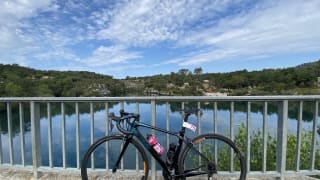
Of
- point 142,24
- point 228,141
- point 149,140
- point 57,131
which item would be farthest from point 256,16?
point 57,131

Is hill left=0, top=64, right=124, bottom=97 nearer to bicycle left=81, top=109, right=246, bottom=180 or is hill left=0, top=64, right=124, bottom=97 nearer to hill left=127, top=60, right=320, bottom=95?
hill left=127, top=60, right=320, bottom=95

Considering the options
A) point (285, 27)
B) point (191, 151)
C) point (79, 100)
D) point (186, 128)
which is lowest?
point (191, 151)

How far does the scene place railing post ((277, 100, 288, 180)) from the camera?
2463mm

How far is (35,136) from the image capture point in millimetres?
2732

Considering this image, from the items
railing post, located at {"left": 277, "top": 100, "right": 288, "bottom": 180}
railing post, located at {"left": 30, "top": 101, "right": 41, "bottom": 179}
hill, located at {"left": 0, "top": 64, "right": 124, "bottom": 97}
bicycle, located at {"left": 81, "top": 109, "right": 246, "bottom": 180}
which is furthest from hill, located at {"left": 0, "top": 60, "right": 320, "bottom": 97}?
bicycle, located at {"left": 81, "top": 109, "right": 246, "bottom": 180}

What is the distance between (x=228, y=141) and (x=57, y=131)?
656 inches

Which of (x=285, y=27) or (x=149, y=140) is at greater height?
(x=285, y=27)

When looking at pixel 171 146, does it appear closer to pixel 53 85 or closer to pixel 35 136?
pixel 35 136

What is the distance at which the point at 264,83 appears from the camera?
1151 centimetres

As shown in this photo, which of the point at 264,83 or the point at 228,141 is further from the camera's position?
the point at 264,83

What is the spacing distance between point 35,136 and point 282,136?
2843 millimetres

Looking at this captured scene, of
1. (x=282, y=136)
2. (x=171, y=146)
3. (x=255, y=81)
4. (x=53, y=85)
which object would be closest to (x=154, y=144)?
(x=171, y=146)

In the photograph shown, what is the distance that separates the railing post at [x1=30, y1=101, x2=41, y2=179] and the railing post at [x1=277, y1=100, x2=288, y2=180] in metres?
2.80

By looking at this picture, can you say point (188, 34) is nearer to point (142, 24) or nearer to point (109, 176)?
point (142, 24)
